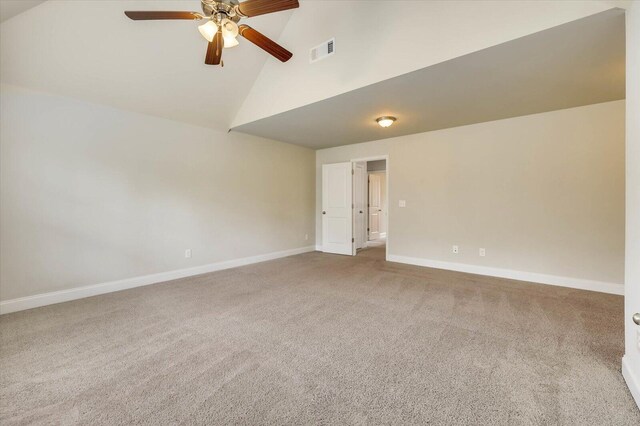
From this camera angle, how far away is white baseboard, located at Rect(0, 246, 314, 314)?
9.04 feet

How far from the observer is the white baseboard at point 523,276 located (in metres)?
3.26

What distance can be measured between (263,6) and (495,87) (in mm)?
2479

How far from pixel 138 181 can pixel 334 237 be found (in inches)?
149

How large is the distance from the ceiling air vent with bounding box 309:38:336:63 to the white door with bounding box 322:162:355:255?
267 cm

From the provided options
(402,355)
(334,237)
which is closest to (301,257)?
(334,237)

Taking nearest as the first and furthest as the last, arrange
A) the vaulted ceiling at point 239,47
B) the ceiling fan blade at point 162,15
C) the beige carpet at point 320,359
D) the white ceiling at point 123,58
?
1. the beige carpet at point 320,359
2. the ceiling fan blade at point 162,15
3. the vaulted ceiling at point 239,47
4. the white ceiling at point 123,58

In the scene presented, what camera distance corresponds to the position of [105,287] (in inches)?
130

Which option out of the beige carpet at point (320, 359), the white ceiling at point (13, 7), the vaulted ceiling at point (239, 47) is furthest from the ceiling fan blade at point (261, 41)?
the beige carpet at point (320, 359)

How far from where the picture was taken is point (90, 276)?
320cm

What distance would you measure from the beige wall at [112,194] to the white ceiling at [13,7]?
34.6 inches

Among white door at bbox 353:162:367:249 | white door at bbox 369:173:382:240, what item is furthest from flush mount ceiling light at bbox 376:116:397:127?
white door at bbox 369:173:382:240

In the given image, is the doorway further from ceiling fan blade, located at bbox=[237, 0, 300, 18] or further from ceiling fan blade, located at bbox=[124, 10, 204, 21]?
ceiling fan blade, located at bbox=[124, 10, 204, 21]

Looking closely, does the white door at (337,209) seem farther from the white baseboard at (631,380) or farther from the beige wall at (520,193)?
the white baseboard at (631,380)

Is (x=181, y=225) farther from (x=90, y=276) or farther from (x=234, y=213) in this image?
(x=90, y=276)
